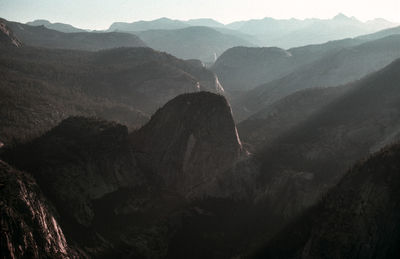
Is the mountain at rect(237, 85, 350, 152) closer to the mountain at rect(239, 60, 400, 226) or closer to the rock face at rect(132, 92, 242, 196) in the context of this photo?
the mountain at rect(239, 60, 400, 226)

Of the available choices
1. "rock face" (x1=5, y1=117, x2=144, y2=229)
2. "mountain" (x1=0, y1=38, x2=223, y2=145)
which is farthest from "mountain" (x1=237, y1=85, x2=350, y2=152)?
"rock face" (x1=5, y1=117, x2=144, y2=229)

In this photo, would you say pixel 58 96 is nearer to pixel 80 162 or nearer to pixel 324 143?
Result: pixel 80 162

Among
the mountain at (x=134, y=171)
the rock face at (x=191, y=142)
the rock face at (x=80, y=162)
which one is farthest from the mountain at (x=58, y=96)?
the rock face at (x=191, y=142)

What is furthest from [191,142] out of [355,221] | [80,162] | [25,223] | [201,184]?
[355,221]

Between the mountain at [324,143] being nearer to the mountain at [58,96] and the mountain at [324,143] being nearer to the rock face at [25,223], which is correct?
the rock face at [25,223]

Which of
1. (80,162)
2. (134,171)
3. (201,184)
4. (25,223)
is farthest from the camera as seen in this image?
(201,184)

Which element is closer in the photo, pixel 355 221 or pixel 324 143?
pixel 355 221
